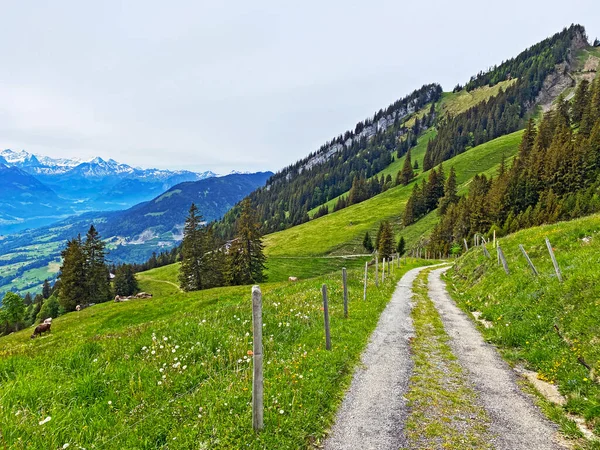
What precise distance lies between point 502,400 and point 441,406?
1.71 metres

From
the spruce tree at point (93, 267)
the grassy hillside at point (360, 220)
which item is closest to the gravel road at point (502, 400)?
the spruce tree at point (93, 267)

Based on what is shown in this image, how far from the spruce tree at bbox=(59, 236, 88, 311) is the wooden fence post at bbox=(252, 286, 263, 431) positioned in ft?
242

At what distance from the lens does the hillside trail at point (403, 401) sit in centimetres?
641

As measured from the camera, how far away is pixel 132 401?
279 inches

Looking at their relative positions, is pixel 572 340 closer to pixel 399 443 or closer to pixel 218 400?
pixel 399 443

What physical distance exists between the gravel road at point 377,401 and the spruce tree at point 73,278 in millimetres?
71648

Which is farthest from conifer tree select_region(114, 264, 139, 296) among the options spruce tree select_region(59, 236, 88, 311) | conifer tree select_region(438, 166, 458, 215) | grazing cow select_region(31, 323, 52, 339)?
conifer tree select_region(438, 166, 458, 215)

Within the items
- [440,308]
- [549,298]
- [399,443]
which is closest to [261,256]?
[440,308]

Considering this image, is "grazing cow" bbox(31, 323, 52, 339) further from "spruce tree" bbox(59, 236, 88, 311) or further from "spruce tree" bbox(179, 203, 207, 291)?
"spruce tree" bbox(179, 203, 207, 291)

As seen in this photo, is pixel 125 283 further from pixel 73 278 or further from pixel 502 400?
pixel 502 400

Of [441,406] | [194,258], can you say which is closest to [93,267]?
[194,258]

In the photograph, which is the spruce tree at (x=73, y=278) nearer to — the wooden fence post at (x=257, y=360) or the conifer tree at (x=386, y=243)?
the wooden fence post at (x=257, y=360)

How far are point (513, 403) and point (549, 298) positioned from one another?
23.8ft

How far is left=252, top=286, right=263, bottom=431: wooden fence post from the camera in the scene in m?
5.96
